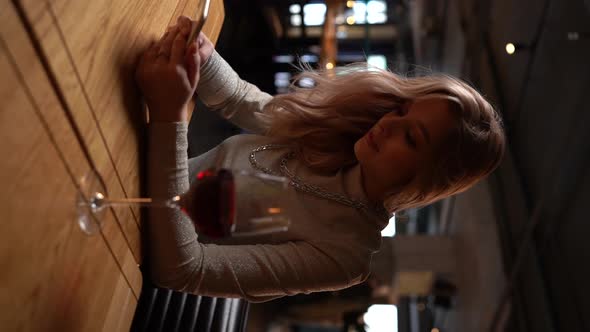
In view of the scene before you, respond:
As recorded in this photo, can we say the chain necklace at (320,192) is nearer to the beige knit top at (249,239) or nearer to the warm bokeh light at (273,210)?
the beige knit top at (249,239)

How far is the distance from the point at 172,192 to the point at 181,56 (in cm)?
24

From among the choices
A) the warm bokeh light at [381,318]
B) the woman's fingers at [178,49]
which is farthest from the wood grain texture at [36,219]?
the warm bokeh light at [381,318]

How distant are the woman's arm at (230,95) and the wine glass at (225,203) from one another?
1.79 feet

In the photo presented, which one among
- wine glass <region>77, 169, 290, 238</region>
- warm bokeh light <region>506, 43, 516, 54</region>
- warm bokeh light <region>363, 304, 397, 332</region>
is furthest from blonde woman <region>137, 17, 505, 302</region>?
warm bokeh light <region>363, 304, 397, 332</region>

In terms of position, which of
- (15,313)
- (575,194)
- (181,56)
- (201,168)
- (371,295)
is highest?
(181,56)

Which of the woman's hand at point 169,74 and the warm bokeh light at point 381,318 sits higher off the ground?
the woman's hand at point 169,74

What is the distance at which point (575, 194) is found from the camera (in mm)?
2500

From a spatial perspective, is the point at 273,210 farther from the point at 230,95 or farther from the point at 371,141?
the point at 230,95

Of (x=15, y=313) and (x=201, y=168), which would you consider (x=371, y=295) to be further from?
(x=15, y=313)

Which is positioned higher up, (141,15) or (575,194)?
(141,15)

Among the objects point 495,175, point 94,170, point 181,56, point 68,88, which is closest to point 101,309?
point 94,170

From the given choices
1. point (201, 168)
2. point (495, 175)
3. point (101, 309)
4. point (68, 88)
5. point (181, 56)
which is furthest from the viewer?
point (495, 175)

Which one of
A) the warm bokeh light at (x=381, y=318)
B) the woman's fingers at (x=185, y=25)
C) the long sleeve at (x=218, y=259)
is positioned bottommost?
the warm bokeh light at (x=381, y=318)

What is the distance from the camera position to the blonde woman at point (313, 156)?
110 centimetres
